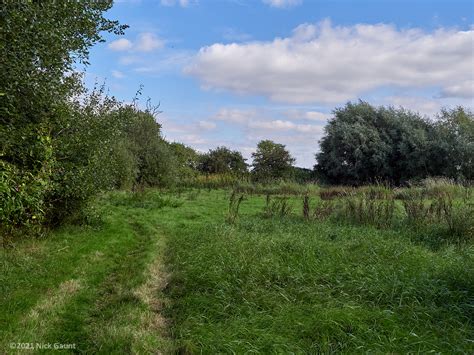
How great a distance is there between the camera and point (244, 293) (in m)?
6.00

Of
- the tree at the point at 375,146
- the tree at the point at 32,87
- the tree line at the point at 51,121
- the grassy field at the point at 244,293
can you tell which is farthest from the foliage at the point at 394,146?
the tree at the point at 32,87

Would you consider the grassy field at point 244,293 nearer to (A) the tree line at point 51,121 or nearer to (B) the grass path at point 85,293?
(B) the grass path at point 85,293

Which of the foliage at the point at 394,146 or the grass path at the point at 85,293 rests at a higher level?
the foliage at the point at 394,146

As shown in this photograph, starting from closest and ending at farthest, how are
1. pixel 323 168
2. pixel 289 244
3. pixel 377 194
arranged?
pixel 289 244 < pixel 377 194 < pixel 323 168

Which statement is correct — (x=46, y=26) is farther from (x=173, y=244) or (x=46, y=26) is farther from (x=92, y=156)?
(x=173, y=244)

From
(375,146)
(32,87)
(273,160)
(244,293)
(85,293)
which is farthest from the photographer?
(273,160)

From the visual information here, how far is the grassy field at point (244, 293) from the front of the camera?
15.1ft

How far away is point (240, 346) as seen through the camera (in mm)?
4414

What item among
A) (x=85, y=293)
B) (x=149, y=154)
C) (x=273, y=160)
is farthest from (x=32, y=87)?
(x=273, y=160)

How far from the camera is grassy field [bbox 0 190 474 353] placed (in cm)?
461

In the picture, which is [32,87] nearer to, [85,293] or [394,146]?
[85,293]

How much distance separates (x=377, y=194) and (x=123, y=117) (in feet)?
36.7

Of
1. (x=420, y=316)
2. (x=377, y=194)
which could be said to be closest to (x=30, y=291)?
(x=420, y=316)

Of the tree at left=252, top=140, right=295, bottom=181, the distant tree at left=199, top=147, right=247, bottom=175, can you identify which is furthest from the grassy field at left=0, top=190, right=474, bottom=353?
the distant tree at left=199, top=147, right=247, bottom=175
